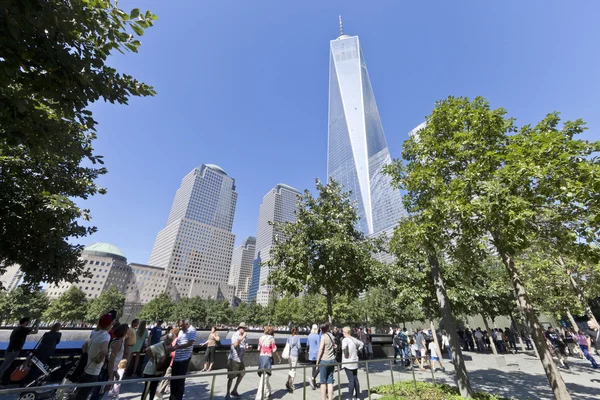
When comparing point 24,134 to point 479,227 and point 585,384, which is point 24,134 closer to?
point 479,227

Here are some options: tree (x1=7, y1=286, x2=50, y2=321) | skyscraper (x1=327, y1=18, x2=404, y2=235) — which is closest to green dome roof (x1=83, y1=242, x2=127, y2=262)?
tree (x1=7, y1=286, x2=50, y2=321)

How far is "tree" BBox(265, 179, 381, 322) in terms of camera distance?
43.9ft

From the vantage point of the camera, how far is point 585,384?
10.1 m

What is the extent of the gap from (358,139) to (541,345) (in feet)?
573

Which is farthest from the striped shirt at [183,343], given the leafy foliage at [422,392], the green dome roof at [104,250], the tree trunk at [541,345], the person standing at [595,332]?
the green dome roof at [104,250]

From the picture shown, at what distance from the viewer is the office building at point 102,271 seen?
11638 centimetres

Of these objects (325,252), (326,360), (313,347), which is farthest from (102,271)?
(326,360)

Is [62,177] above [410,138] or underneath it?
underneath

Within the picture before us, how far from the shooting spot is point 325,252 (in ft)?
43.4

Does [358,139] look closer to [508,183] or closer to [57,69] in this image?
[508,183]

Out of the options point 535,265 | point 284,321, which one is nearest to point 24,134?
point 535,265

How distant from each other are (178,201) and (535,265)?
7617 inches

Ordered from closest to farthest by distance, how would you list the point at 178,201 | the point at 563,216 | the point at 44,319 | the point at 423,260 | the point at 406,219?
the point at 563,216, the point at 406,219, the point at 423,260, the point at 44,319, the point at 178,201

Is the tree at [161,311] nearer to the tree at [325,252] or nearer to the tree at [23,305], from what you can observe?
the tree at [23,305]
